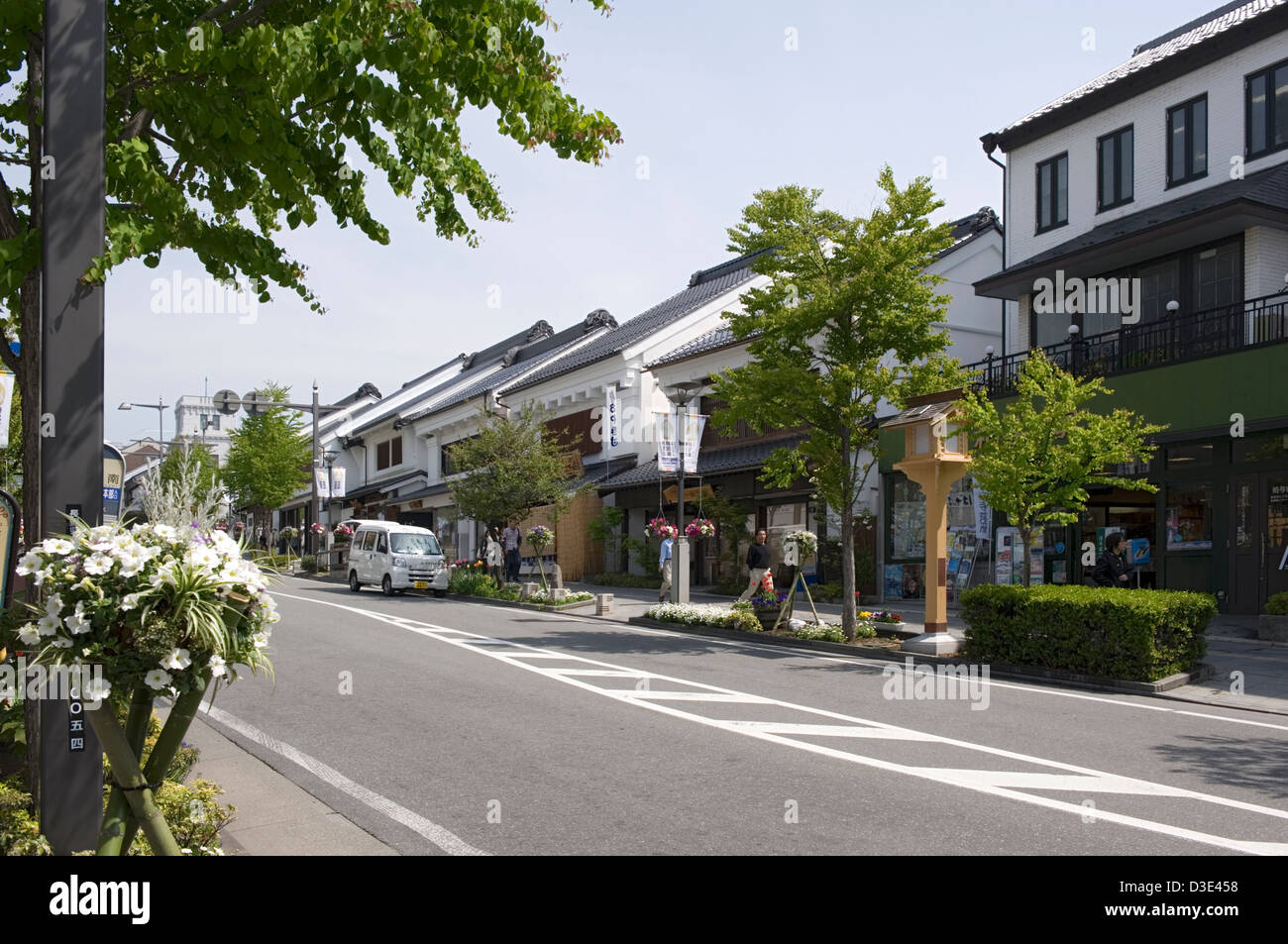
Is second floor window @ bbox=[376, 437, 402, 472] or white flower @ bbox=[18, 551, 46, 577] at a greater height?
second floor window @ bbox=[376, 437, 402, 472]

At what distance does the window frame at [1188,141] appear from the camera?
1997cm

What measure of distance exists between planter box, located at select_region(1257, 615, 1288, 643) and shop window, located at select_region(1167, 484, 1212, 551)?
10.6 ft

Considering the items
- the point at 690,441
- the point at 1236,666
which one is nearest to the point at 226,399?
the point at 690,441

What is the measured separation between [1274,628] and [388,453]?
45.3 metres

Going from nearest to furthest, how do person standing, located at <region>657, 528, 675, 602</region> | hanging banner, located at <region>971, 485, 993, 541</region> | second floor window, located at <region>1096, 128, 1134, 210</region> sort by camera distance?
second floor window, located at <region>1096, 128, 1134, 210</region>, person standing, located at <region>657, 528, 675, 602</region>, hanging banner, located at <region>971, 485, 993, 541</region>

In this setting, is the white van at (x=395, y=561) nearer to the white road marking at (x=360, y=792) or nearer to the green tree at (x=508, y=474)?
the green tree at (x=508, y=474)

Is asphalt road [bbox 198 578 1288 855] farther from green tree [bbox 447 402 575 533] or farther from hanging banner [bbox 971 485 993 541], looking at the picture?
green tree [bbox 447 402 575 533]

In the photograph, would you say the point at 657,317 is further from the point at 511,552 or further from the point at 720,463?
the point at 511,552

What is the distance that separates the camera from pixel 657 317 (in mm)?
37375

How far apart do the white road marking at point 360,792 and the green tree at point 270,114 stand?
2710 millimetres

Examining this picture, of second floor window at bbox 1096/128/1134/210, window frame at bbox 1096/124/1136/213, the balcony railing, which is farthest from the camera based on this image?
second floor window at bbox 1096/128/1134/210

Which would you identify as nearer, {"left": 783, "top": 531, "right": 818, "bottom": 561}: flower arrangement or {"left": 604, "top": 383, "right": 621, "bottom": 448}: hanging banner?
{"left": 783, "top": 531, "right": 818, "bottom": 561}: flower arrangement

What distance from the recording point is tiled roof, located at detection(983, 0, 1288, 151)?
62.4ft

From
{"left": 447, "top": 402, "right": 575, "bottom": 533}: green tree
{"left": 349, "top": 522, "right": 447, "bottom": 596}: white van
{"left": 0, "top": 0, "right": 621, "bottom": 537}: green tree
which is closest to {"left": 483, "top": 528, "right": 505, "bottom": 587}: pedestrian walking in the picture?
{"left": 447, "top": 402, "right": 575, "bottom": 533}: green tree
